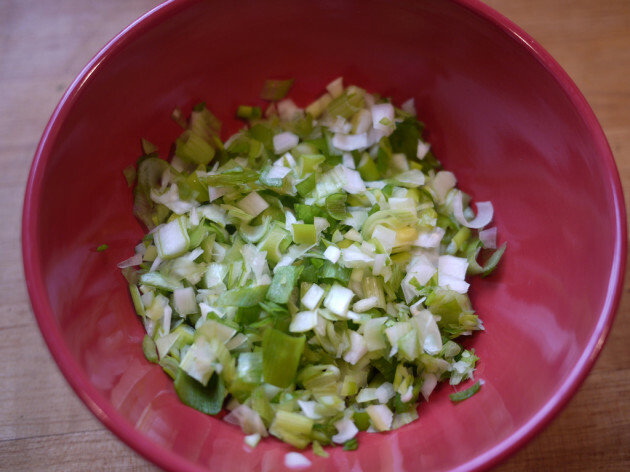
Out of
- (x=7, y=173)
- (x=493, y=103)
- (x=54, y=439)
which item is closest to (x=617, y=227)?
(x=493, y=103)

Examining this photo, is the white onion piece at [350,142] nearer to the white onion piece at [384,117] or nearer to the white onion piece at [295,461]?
the white onion piece at [384,117]

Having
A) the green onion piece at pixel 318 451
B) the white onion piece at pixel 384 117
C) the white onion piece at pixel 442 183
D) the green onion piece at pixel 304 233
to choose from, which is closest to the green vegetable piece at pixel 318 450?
the green onion piece at pixel 318 451

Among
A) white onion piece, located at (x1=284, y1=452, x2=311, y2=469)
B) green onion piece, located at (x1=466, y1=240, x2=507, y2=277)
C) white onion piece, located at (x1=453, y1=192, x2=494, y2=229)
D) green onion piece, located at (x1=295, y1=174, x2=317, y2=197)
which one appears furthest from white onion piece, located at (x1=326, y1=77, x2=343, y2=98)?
white onion piece, located at (x1=284, y1=452, x2=311, y2=469)

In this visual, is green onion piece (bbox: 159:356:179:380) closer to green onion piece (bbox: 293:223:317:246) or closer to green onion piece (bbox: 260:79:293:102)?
green onion piece (bbox: 293:223:317:246)

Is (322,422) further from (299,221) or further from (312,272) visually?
(299,221)

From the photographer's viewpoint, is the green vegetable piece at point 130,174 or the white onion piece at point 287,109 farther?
the white onion piece at point 287,109

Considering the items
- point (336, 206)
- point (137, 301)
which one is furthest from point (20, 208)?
point (336, 206)
